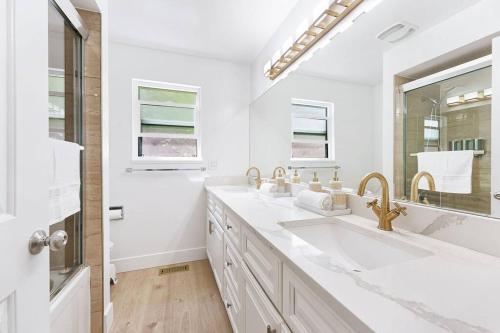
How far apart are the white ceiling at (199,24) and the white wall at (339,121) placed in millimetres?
558

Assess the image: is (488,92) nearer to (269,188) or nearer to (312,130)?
(312,130)

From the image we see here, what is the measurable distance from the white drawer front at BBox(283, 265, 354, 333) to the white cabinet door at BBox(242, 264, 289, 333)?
0.07m

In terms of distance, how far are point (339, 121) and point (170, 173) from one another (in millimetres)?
1858

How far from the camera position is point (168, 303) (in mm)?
1781

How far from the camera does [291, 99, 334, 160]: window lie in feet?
4.70

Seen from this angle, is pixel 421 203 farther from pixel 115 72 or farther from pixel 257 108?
pixel 115 72

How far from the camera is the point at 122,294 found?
1.91 metres

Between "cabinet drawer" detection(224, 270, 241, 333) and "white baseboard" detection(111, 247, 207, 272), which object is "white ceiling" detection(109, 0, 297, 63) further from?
"white baseboard" detection(111, 247, 207, 272)

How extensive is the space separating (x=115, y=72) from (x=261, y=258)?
7.83 feet

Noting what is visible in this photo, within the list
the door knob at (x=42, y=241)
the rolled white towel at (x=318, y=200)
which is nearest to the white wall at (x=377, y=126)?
the rolled white towel at (x=318, y=200)

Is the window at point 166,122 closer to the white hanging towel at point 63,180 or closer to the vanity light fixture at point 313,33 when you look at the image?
the vanity light fixture at point 313,33

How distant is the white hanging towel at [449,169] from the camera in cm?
77

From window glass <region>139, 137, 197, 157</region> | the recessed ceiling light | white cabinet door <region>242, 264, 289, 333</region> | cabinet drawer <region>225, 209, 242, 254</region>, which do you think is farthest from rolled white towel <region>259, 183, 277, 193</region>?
the recessed ceiling light

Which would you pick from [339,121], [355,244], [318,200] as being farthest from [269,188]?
[355,244]
